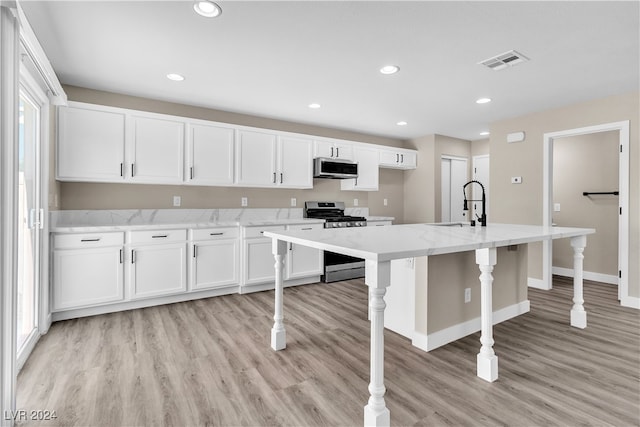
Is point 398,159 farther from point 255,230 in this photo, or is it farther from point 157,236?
point 157,236

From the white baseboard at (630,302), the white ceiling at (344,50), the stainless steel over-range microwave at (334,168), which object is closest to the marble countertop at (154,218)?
the stainless steel over-range microwave at (334,168)

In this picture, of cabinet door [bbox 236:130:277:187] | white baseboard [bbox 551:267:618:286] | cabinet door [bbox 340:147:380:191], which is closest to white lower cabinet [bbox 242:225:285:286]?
cabinet door [bbox 236:130:277:187]

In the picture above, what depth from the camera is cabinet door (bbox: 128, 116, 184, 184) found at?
355cm

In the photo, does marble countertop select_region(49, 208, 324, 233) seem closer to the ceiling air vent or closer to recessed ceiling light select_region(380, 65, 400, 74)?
recessed ceiling light select_region(380, 65, 400, 74)

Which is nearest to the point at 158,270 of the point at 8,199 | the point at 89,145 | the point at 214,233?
the point at 214,233

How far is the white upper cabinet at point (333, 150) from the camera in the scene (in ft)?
15.8

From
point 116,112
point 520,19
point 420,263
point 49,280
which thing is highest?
point 520,19

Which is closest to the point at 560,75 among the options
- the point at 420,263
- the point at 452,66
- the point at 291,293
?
the point at 452,66

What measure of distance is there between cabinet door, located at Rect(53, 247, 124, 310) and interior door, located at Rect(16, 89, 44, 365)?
0.25 m

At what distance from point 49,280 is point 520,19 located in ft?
14.2

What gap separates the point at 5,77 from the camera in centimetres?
148

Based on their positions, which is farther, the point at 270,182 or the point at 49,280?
the point at 270,182

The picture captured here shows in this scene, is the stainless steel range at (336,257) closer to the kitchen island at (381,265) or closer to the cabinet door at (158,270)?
the cabinet door at (158,270)

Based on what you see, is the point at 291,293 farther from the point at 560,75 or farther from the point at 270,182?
the point at 560,75
